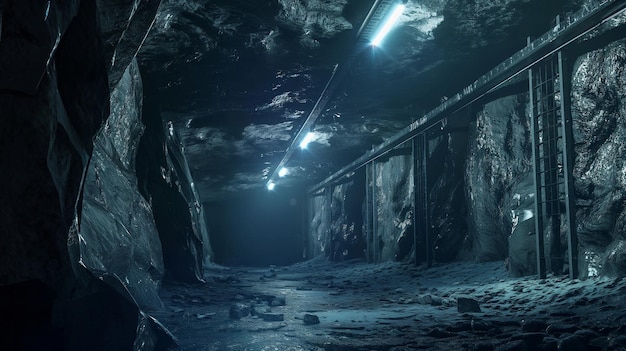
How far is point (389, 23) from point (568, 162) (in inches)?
105

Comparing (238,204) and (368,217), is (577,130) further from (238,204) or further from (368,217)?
(238,204)

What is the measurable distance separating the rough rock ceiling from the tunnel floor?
3.24m

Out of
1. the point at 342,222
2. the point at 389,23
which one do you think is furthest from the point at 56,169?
the point at 342,222

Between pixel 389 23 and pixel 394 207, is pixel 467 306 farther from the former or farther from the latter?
pixel 394 207

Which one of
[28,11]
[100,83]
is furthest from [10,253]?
[100,83]

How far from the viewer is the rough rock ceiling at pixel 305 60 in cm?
584

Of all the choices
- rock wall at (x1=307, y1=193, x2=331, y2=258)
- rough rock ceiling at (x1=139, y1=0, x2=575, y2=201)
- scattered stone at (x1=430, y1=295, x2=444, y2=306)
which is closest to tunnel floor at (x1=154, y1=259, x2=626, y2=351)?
scattered stone at (x1=430, y1=295, x2=444, y2=306)

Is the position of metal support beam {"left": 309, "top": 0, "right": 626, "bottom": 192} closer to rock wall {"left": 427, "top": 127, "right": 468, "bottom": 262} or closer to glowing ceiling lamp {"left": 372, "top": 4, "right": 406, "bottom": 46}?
rock wall {"left": 427, "top": 127, "right": 468, "bottom": 262}

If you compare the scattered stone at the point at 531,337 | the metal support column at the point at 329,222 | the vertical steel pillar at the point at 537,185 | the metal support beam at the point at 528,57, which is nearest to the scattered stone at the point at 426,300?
the vertical steel pillar at the point at 537,185

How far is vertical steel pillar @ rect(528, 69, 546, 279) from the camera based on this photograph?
5957 mm

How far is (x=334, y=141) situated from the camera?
40.6 ft

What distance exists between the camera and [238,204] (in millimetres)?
22469

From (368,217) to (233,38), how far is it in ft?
26.5

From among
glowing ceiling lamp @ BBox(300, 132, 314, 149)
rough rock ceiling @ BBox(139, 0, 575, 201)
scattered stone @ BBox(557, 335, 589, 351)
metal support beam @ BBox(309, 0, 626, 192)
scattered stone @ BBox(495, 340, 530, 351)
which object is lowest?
scattered stone @ BBox(495, 340, 530, 351)
